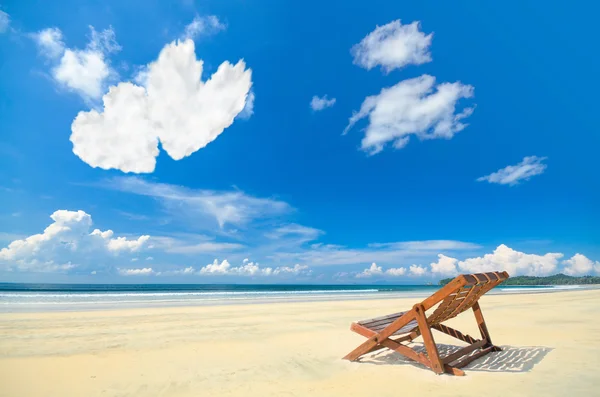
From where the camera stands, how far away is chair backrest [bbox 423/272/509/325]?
4711 millimetres

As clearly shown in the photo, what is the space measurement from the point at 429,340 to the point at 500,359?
2420 millimetres

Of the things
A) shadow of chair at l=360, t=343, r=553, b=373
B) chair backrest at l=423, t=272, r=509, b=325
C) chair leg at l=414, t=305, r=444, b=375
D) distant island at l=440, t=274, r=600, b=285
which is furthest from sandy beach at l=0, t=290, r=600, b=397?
distant island at l=440, t=274, r=600, b=285

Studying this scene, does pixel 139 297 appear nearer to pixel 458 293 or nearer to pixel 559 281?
pixel 458 293

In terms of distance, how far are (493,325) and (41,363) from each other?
1326 centimetres

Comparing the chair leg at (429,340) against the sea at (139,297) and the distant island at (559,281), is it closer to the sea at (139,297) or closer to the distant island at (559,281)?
the sea at (139,297)

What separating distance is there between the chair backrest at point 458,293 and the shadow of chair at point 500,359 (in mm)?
1008

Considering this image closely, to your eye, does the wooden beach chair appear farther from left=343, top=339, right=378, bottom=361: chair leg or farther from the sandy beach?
the sandy beach

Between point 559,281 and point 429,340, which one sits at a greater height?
point 429,340

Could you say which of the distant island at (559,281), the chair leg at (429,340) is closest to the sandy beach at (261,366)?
the chair leg at (429,340)

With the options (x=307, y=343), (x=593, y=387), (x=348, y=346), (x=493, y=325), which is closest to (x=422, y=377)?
(x=593, y=387)

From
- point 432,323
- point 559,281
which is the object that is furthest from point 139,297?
point 559,281

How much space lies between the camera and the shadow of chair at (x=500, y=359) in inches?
221

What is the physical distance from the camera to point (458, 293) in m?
5.04

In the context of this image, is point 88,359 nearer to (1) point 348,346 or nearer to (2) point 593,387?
(1) point 348,346
